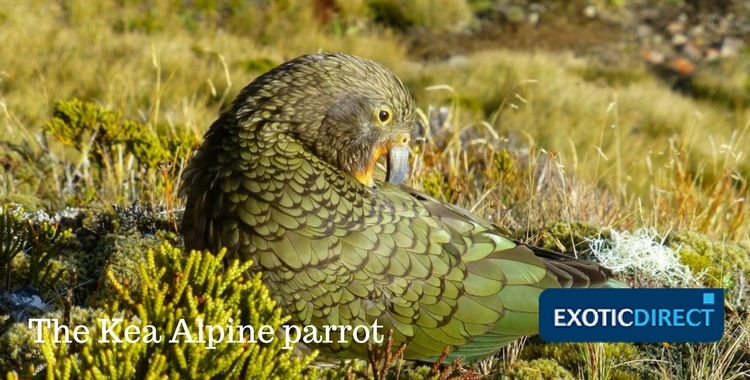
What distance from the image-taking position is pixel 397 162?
2902 millimetres

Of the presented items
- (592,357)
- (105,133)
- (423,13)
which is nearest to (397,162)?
(592,357)

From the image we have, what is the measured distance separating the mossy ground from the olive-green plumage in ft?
0.76

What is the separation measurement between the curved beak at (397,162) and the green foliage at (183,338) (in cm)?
→ 77

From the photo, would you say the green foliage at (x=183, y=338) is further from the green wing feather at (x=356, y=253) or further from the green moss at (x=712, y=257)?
the green moss at (x=712, y=257)

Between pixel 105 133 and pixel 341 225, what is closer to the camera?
pixel 341 225

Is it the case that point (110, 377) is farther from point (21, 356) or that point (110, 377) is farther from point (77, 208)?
point (77, 208)

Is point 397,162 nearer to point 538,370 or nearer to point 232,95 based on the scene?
point 538,370

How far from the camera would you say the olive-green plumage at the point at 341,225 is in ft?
8.54

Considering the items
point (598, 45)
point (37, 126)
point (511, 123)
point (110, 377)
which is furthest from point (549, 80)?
point (110, 377)

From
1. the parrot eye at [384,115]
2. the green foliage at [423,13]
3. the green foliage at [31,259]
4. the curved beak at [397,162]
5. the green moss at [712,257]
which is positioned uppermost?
the parrot eye at [384,115]

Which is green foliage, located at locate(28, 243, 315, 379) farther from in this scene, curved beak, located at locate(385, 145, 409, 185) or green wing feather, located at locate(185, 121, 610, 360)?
curved beak, located at locate(385, 145, 409, 185)

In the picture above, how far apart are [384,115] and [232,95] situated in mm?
6140

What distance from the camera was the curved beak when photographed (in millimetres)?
2883

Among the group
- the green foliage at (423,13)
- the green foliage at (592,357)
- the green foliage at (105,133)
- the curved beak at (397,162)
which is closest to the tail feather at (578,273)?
the green foliage at (592,357)
